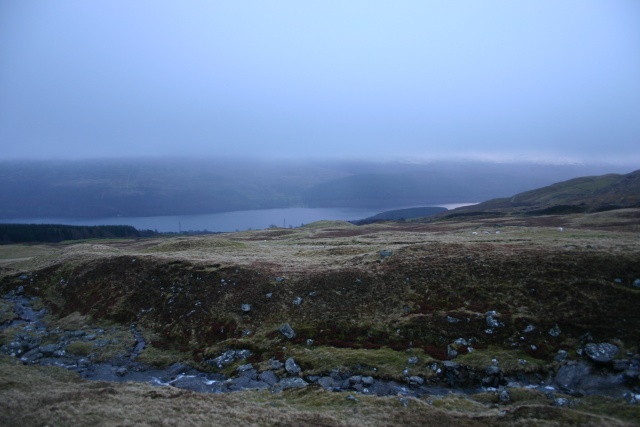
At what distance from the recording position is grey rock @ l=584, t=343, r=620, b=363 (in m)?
21.5

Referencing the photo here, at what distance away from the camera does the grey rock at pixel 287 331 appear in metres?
28.7

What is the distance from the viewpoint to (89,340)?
3141 centimetres

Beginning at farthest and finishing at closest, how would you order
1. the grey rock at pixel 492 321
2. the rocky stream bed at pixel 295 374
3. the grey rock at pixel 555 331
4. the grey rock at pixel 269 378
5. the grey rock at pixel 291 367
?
the grey rock at pixel 492 321, the grey rock at pixel 555 331, the grey rock at pixel 291 367, the grey rock at pixel 269 378, the rocky stream bed at pixel 295 374

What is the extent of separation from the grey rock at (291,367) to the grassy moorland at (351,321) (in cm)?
53

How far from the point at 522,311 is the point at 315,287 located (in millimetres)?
18238

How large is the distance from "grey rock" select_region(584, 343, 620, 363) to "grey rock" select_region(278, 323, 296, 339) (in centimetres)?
2041

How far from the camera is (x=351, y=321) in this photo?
97.3 ft

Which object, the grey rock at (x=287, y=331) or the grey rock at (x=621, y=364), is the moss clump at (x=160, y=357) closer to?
the grey rock at (x=287, y=331)

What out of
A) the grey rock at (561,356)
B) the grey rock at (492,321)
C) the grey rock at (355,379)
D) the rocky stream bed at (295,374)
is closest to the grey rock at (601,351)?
the rocky stream bed at (295,374)

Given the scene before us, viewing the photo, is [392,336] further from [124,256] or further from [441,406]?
[124,256]

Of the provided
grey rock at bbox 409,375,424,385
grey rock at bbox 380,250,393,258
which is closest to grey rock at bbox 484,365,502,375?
grey rock at bbox 409,375,424,385

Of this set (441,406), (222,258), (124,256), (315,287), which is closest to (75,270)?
(124,256)

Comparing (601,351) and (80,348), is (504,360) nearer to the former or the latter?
(601,351)

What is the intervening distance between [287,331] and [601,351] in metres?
21.7
